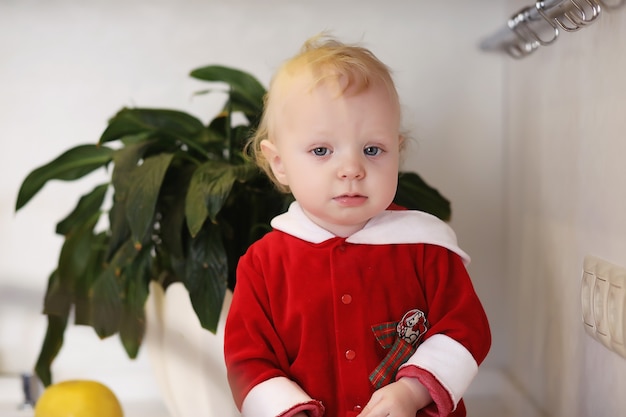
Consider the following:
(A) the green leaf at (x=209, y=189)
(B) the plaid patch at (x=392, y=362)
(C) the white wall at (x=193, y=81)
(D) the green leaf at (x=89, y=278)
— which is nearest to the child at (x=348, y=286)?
(B) the plaid patch at (x=392, y=362)

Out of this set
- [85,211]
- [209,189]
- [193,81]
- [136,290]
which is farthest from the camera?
[193,81]

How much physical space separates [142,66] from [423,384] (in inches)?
40.3

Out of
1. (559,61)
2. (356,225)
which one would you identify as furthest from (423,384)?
(559,61)

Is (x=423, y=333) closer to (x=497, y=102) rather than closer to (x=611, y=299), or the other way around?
(x=611, y=299)

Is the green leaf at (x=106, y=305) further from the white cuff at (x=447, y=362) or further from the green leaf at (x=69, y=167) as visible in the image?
the white cuff at (x=447, y=362)

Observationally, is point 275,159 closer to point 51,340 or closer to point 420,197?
point 420,197

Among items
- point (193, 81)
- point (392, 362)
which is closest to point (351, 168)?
point (392, 362)

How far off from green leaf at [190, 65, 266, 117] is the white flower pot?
1.12 ft

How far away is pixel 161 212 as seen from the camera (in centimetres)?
134

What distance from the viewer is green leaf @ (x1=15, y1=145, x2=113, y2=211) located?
1.39 m

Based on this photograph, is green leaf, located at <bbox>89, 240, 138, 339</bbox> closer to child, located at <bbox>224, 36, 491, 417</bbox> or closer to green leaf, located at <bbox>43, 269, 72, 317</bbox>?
green leaf, located at <bbox>43, 269, 72, 317</bbox>

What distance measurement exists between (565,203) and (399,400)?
52cm

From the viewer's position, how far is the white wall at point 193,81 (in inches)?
64.2

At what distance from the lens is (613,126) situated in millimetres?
1053
